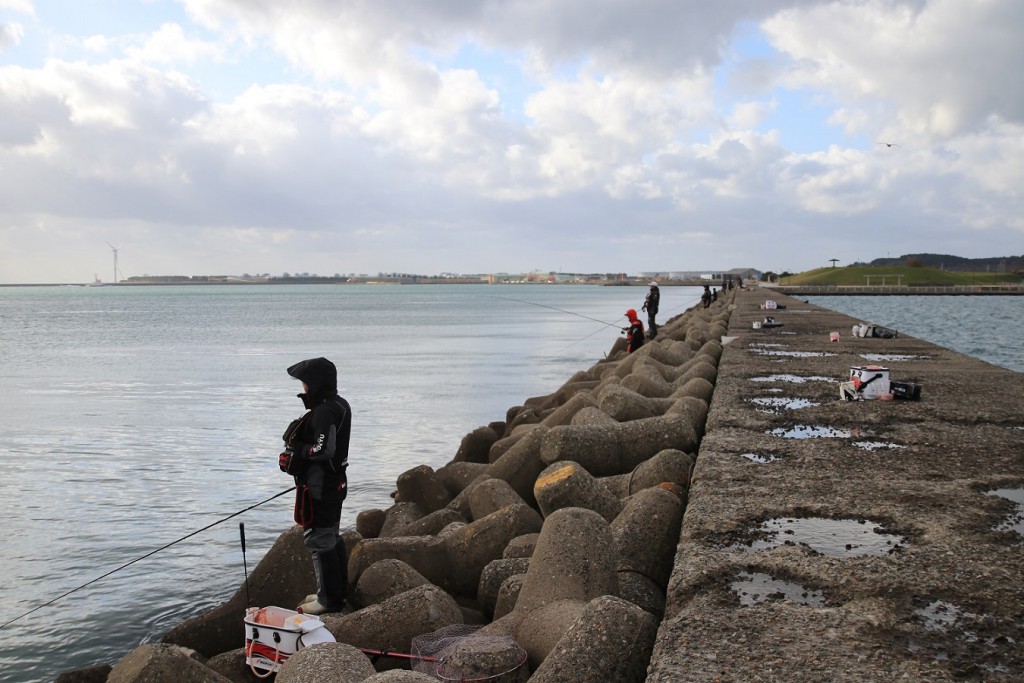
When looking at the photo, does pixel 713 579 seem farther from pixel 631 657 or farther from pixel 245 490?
pixel 245 490

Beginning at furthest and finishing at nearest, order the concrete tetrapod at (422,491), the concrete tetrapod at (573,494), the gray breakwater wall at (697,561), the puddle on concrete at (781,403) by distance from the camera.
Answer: the concrete tetrapod at (422,491), the puddle on concrete at (781,403), the concrete tetrapod at (573,494), the gray breakwater wall at (697,561)

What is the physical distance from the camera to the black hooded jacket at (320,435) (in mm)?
4824

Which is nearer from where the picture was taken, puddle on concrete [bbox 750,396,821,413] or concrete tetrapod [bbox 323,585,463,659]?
concrete tetrapod [bbox 323,585,463,659]

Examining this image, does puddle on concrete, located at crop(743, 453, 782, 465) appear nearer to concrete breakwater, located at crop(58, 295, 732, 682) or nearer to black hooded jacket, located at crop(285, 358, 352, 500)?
concrete breakwater, located at crop(58, 295, 732, 682)

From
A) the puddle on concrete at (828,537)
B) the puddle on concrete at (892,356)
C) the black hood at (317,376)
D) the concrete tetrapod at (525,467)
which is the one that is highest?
the black hood at (317,376)

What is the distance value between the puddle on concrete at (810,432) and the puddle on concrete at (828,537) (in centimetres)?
206

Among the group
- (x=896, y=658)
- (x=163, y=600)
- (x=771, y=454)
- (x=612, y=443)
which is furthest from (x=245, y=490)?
(x=896, y=658)

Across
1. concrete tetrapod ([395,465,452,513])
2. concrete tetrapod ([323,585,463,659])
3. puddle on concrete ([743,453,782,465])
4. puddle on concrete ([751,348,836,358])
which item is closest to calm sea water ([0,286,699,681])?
concrete tetrapod ([395,465,452,513])

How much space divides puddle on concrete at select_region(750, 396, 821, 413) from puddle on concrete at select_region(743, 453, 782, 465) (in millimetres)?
1644

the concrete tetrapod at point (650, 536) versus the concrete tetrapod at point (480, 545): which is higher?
the concrete tetrapod at point (650, 536)

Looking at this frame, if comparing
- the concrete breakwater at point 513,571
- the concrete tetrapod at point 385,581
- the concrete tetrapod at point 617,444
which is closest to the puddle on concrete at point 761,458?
the concrete breakwater at point 513,571

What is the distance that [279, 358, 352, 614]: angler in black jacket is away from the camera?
483 centimetres

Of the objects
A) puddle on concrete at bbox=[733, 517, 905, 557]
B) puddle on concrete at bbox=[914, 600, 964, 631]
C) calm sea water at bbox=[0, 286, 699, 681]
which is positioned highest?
puddle on concrete at bbox=[733, 517, 905, 557]

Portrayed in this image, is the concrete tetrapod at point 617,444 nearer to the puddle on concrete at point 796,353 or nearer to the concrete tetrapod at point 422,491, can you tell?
the concrete tetrapod at point 422,491
